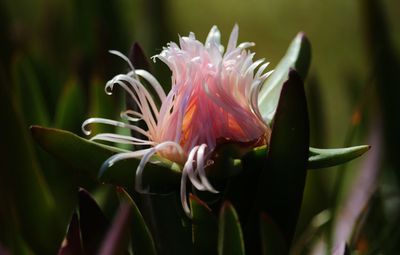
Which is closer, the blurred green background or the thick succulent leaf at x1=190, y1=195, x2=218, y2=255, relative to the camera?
the thick succulent leaf at x1=190, y1=195, x2=218, y2=255

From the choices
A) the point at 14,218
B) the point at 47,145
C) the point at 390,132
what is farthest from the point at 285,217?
the point at 390,132

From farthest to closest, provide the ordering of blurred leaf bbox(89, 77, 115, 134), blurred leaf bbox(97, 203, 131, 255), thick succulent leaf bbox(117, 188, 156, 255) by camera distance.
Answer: blurred leaf bbox(89, 77, 115, 134)
thick succulent leaf bbox(117, 188, 156, 255)
blurred leaf bbox(97, 203, 131, 255)

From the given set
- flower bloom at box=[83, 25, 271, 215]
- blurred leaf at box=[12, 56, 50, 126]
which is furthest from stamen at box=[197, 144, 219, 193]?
blurred leaf at box=[12, 56, 50, 126]

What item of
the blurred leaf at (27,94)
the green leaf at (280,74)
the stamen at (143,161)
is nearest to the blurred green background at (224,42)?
the blurred leaf at (27,94)

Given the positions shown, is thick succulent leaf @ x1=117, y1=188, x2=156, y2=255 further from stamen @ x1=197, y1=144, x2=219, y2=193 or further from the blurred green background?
the blurred green background

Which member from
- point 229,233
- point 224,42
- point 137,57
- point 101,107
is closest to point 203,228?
point 229,233

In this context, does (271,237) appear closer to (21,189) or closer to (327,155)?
(327,155)

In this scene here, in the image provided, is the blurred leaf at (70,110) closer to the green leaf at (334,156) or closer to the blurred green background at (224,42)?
the blurred green background at (224,42)
